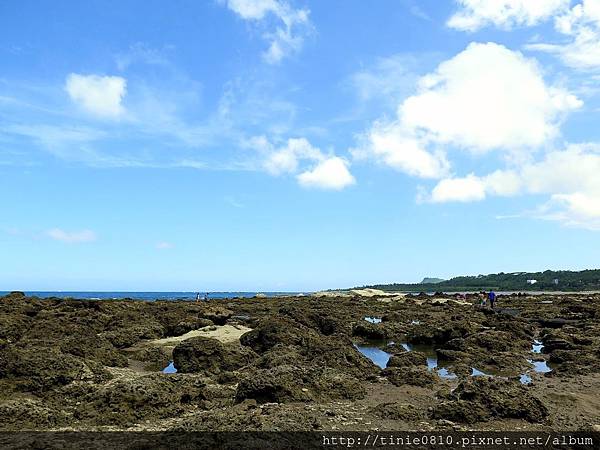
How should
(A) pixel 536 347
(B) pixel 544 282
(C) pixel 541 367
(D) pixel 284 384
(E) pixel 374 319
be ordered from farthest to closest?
(B) pixel 544 282 → (E) pixel 374 319 → (A) pixel 536 347 → (C) pixel 541 367 → (D) pixel 284 384

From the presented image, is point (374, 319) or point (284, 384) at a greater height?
point (284, 384)

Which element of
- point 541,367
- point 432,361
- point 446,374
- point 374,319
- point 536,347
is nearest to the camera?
point 446,374

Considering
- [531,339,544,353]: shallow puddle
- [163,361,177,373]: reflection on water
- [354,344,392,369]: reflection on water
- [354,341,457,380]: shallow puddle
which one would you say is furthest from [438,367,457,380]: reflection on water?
[163,361,177,373]: reflection on water

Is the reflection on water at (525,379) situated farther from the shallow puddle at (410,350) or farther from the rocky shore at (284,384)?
the shallow puddle at (410,350)

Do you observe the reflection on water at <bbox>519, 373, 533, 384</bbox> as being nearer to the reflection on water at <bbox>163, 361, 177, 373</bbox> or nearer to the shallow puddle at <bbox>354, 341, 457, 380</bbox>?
the shallow puddle at <bbox>354, 341, 457, 380</bbox>

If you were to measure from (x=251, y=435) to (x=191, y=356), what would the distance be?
21.2 feet

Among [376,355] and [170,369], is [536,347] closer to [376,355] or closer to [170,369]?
[376,355]

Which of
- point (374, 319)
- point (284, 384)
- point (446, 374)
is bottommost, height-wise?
point (446, 374)

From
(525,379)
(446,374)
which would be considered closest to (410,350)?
(446,374)

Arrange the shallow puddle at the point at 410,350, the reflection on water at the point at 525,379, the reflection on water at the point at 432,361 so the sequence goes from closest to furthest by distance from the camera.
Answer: the reflection on water at the point at 525,379
the reflection on water at the point at 432,361
the shallow puddle at the point at 410,350

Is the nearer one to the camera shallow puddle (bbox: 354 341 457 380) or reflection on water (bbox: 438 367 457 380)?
reflection on water (bbox: 438 367 457 380)

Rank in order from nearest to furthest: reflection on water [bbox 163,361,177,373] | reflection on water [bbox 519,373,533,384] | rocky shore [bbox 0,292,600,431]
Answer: rocky shore [bbox 0,292,600,431]
reflection on water [bbox 519,373,533,384]
reflection on water [bbox 163,361,177,373]

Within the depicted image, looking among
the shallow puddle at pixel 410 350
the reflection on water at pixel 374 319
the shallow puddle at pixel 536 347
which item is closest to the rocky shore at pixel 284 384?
the shallow puddle at pixel 410 350

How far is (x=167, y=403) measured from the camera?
9.17 m
